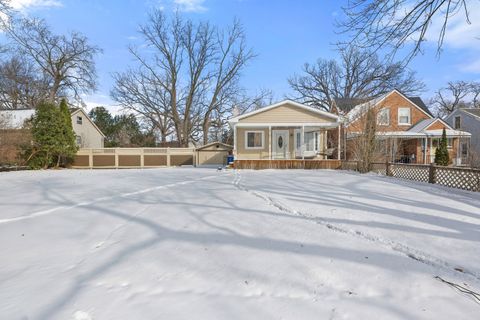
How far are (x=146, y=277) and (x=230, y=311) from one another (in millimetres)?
1011

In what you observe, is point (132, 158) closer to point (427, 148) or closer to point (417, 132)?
point (417, 132)

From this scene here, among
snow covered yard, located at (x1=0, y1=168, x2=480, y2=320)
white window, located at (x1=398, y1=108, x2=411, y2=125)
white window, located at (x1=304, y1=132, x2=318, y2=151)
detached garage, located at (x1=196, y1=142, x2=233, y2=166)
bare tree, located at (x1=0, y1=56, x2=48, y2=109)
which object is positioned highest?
bare tree, located at (x1=0, y1=56, x2=48, y2=109)

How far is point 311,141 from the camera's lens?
67.5ft

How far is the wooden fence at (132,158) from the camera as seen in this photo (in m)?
23.6

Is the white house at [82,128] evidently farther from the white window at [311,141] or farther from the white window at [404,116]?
the white window at [404,116]

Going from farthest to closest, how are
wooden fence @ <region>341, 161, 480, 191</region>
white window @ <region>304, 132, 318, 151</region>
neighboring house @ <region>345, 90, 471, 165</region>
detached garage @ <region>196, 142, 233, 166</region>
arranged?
detached garage @ <region>196, 142, 233, 166</region>, neighboring house @ <region>345, 90, 471, 165</region>, white window @ <region>304, 132, 318, 151</region>, wooden fence @ <region>341, 161, 480, 191</region>

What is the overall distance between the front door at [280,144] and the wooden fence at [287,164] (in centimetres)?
270

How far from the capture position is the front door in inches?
789

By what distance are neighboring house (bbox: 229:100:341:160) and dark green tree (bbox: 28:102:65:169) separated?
11.6 meters

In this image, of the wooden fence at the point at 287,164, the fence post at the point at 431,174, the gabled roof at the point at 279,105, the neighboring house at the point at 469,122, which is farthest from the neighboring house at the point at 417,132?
the fence post at the point at 431,174

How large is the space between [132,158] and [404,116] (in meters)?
24.1

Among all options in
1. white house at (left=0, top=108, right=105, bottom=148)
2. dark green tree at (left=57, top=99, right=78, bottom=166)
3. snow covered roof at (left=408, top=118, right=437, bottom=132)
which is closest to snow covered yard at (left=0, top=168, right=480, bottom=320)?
dark green tree at (left=57, top=99, right=78, bottom=166)

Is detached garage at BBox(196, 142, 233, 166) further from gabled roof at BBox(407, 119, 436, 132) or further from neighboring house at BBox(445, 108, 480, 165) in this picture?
neighboring house at BBox(445, 108, 480, 165)

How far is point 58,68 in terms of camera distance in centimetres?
3303
